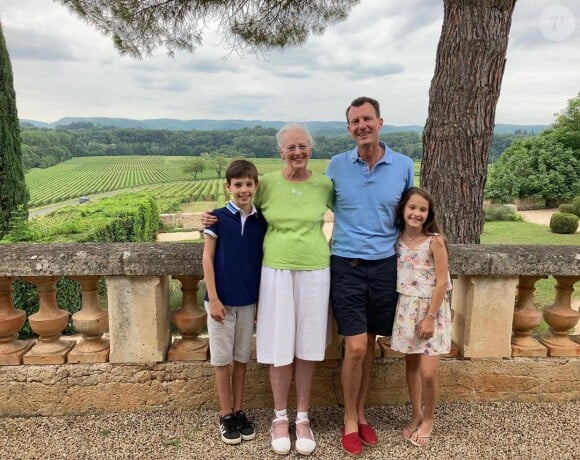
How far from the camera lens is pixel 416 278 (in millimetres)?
2299

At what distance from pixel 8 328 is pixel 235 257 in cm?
141

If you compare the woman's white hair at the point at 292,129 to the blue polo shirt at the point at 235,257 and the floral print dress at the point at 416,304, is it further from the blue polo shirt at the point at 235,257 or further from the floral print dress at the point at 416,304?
the floral print dress at the point at 416,304

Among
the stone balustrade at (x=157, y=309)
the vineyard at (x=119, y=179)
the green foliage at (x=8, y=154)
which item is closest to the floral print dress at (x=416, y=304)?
the stone balustrade at (x=157, y=309)

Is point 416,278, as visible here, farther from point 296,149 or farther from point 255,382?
point 255,382

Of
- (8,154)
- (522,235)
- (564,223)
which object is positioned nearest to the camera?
(8,154)

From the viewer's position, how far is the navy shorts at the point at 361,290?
2.28 m

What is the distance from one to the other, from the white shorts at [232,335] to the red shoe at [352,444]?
0.65m

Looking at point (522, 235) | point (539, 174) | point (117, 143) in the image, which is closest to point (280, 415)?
point (522, 235)

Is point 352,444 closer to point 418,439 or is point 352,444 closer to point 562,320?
point 418,439

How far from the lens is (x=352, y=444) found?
2.33 meters

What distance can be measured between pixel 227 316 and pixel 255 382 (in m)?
0.62

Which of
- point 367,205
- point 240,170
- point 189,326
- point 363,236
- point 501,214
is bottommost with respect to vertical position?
point 501,214

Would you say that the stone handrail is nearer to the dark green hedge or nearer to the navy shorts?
the navy shorts

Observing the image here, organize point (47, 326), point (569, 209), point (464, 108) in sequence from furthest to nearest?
point (569, 209)
point (464, 108)
point (47, 326)
